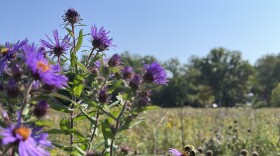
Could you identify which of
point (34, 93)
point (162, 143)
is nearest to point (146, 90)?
point (34, 93)

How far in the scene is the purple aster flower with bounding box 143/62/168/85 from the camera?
143cm

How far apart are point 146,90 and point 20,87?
466mm

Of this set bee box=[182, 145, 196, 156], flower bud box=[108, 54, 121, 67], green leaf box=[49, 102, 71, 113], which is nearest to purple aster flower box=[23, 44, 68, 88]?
flower bud box=[108, 54, 121, 67]

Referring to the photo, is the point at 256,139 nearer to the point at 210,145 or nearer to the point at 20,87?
the point at 210,145

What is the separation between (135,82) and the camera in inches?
55.6

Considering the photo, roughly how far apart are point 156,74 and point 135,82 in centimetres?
8

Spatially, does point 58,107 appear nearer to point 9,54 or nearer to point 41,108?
point 9,54

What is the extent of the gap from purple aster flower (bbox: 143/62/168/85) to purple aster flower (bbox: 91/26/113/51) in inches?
17.0

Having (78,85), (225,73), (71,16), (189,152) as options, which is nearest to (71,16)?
(71,16)

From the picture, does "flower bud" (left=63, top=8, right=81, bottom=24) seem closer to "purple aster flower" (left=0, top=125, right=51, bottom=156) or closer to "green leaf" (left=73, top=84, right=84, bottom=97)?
"green leaf" (left=73, top=84, right=84, bottom=97)

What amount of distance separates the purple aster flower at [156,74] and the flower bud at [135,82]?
0.12 ft

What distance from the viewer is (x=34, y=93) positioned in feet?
3.79

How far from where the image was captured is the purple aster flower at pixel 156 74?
1432 millimetres

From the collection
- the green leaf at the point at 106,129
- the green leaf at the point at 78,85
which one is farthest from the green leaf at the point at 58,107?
the green leaf at the point at 106,129
